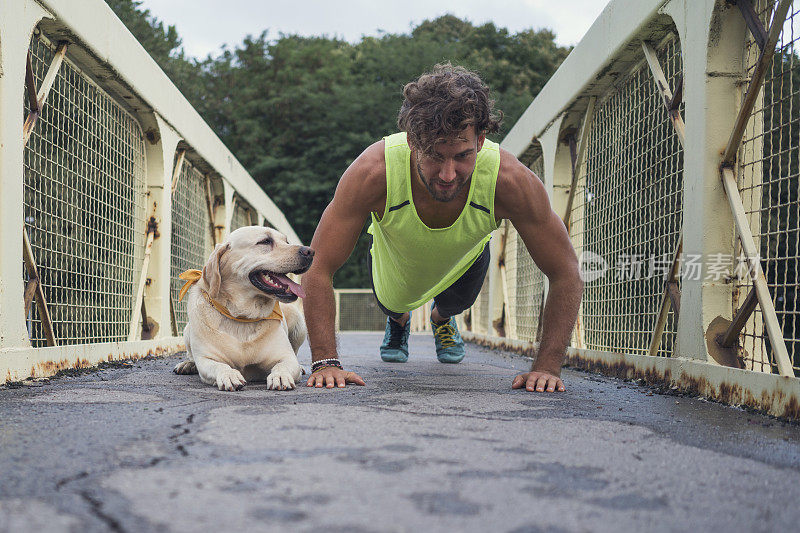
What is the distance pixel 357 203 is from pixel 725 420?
5.74 ft

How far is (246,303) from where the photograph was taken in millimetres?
3555

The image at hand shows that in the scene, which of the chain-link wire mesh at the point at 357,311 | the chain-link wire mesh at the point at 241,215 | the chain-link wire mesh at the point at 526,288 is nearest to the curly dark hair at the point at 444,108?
the chain-link wire mesh at the point at 526,288

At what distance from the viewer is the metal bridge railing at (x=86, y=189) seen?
3.19 metres

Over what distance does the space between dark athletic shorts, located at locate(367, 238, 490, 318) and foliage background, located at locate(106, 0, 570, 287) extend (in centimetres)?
1922

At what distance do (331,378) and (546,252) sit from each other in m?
1.15

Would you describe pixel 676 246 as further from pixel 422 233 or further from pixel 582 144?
pixel 582 144

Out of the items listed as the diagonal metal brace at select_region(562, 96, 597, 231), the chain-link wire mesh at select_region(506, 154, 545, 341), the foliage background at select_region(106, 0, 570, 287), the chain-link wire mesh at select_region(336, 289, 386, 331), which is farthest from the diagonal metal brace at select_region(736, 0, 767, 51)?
the foliage background at select_region(106, 0, 570, 287)

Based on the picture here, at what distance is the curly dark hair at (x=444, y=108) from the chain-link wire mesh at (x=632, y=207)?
1147 millimetres

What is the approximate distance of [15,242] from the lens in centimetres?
316

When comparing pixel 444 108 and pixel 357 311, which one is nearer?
pixel 444 108

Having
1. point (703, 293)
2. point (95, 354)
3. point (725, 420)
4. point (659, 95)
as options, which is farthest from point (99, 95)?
point (725, 420)

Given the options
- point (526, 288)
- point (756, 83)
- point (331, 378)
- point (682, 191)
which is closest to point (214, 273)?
point (331, 378)

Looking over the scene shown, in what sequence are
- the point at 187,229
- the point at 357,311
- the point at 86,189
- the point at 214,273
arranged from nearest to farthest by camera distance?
the point at 214,273 → the point at 86,189 → the point at 187,229 → the point at 357,311

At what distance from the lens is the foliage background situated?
81.7 ft
